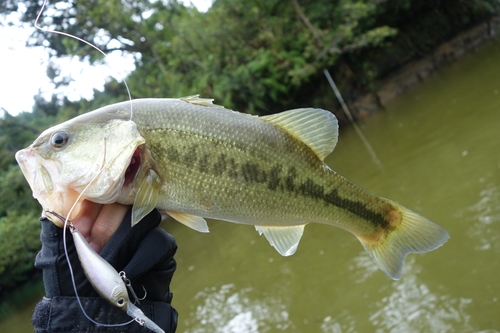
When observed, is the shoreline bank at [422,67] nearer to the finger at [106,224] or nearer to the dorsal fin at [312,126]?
the dorsal fin at [312,126]

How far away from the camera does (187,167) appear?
2.02 m

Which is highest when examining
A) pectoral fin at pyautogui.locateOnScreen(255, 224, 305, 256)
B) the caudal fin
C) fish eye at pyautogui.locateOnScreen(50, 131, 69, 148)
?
fish eye at pyautogui.locateOnScreen(50, 131, 69, 148)

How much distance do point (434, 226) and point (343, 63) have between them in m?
19.9

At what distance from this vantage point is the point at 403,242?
2441 mm

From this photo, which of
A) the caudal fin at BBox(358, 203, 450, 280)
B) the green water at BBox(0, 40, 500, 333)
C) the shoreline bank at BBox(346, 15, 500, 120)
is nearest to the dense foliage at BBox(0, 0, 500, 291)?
the shoreline bank at BBox(346, 15, 500, 120)

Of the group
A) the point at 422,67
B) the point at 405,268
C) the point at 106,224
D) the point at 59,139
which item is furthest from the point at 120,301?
the point at 422,67

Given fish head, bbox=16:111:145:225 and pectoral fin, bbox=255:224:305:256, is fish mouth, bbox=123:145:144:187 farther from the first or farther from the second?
pectoral fin, bbox=255:224:305:256

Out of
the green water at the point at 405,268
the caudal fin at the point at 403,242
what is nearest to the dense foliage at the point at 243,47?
the green water at the point at 405,268

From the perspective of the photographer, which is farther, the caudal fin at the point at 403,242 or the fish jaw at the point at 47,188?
the caudal fin at the point at 403,242

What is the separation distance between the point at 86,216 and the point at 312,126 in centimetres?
121

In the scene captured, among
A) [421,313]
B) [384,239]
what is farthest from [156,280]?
[421,313]

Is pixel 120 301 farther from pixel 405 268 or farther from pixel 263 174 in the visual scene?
pixel 405 268

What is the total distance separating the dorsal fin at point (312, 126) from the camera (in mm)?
2270

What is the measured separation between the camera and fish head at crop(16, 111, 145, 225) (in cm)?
189
